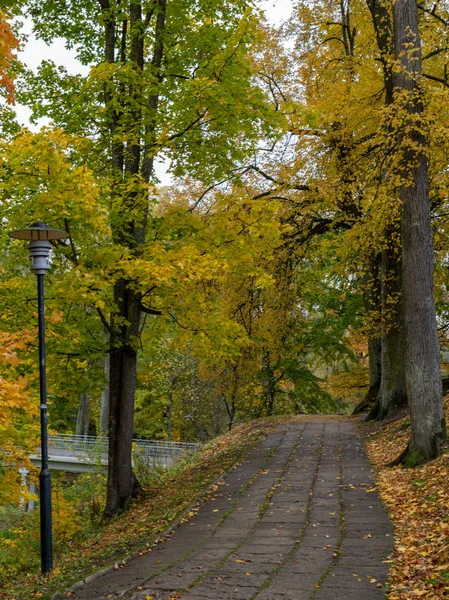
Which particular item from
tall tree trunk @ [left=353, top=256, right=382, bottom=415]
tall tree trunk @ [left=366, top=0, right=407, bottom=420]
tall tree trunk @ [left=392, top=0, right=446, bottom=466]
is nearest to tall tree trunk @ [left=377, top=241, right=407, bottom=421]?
tall tree trunk @ [left=366, top=0, right=407, bottom=420]

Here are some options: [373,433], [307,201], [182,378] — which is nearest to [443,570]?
[373,433]

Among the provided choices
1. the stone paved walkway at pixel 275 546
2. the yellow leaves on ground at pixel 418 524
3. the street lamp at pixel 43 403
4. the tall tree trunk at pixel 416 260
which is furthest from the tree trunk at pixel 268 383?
the street lamp at pixel 43 403

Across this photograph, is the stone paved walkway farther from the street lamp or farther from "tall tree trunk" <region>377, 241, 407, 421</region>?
"tall tree trunk" <region>377, 241, 407, 421</region>

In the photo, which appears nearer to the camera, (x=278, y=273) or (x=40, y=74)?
(x=40, y=74)

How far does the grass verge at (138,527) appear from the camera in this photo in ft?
19.0

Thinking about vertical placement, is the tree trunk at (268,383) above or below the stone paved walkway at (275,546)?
above

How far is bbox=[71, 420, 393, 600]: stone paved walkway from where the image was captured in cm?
447

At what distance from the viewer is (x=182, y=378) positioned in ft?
80.2

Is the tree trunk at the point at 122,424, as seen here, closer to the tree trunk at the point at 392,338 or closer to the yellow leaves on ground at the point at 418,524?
the yellow leaves on ground at the point at 418,524

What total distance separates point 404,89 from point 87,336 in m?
5.95

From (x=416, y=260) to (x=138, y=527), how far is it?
526cm

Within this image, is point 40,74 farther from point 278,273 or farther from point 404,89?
point 278,273

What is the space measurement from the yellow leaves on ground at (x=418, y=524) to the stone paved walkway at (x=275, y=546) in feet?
0.48

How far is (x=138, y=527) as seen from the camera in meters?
7.27
